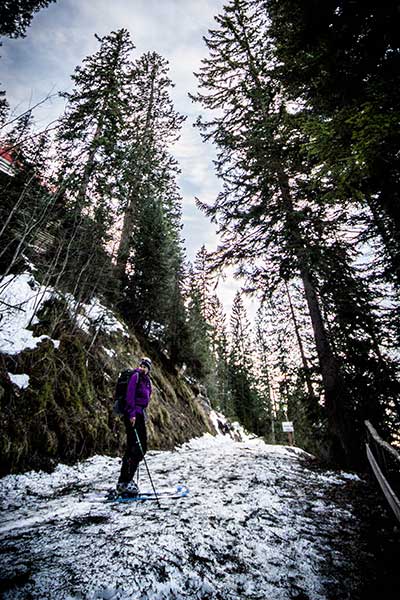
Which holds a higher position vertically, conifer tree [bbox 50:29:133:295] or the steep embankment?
conifer tree [bbox 50:29:133:295]

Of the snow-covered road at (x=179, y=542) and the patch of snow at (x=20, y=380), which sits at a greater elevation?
the patch of snow at (x=20, y=380)

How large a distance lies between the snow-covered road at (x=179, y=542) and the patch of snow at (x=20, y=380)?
1.68 meters

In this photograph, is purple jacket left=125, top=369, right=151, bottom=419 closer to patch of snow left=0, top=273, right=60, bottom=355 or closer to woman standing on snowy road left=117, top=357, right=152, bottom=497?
woman standing on snowy road left=117, top=357, right=152, bottom=497

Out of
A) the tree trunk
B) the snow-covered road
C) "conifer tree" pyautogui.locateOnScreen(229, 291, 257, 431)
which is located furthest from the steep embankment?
"conifer tree" pyautogui.locateOnScreen(229, 291, 257, 431)

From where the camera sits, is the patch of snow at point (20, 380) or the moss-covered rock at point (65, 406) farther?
the patch of snow at point (20, 380)

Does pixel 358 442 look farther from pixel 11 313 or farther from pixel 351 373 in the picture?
pixel 11 313

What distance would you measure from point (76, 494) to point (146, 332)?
39.8 ft

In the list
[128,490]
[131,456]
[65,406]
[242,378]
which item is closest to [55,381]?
[65,406]

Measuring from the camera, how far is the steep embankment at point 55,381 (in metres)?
5.09

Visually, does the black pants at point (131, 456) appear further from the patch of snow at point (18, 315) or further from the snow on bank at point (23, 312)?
the patch of snow at point (18, 315)

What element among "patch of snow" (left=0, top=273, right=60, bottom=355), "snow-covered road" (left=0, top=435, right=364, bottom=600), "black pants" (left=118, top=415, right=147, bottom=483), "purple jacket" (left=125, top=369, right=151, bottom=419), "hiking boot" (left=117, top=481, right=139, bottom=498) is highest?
"patch of snow" (left=0, top=273, right=60, bottom=355)

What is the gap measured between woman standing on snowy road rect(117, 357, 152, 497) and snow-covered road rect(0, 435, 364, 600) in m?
0.46

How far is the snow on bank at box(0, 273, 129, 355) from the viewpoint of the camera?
5.91 metres

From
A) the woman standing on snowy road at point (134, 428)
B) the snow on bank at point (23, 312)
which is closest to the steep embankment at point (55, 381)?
the snow on bank at point (23, 312)
